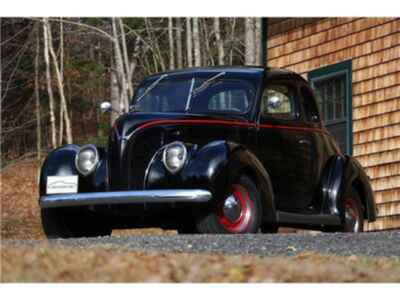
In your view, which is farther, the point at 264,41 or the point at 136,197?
the point at 264,41

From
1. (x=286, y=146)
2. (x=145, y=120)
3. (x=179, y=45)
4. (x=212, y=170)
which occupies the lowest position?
(x=212, y=170)

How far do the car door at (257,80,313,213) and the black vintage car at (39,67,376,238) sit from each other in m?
0.01

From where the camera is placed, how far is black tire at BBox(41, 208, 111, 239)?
11273 millimetres

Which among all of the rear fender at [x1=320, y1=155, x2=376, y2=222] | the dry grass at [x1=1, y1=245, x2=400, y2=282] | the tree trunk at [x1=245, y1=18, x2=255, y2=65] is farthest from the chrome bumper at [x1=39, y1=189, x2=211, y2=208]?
the tree trunk at [x1=245, y1=18, x2=255, y2=65]

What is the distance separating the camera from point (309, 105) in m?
12.6

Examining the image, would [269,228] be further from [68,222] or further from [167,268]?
[167,268]

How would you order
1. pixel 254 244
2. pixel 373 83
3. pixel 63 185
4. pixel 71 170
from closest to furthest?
1. pixel 254 244
2. pixel 63 185
3. pixel 71 170
4. pixel 373 83

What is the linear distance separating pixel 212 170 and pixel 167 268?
12.5ft

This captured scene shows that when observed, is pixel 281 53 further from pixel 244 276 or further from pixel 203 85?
pixel 244 276

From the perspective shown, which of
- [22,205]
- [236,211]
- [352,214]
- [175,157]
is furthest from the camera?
[22,205]

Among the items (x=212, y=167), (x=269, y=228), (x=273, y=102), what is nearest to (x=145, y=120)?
(x=212, y=167)

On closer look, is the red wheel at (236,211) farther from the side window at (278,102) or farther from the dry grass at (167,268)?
the dry grass at (167,268)

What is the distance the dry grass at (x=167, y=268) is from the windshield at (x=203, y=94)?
419cm

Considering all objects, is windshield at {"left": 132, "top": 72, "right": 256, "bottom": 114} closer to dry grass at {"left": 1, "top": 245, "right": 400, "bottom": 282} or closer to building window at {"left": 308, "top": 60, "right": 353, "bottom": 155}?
dry grass at {"left": 1, "top": 245, "right": 400, "bottom": 282}
